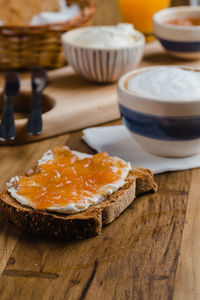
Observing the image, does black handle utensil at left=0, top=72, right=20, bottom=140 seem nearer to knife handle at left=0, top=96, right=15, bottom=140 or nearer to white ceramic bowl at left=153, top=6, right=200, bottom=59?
knife handle at left=0, top=96, right=15, bottom=140

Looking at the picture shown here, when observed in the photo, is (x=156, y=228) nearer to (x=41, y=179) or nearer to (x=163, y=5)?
(x=41, y=179)

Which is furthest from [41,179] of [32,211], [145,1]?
[145,1]

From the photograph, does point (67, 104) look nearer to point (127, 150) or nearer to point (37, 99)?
point (37, 99)

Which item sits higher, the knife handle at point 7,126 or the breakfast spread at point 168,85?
the breakfast spread at point 168,85

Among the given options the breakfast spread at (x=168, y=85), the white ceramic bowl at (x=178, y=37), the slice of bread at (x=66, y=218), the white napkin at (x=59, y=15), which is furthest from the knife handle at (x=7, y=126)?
the white ceramic bowl at (x=178, y=37)

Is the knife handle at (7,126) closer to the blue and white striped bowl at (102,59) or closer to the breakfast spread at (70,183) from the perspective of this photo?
the breakfast spread at (70,183)

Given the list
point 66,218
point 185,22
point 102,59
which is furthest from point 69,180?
point 185,22
